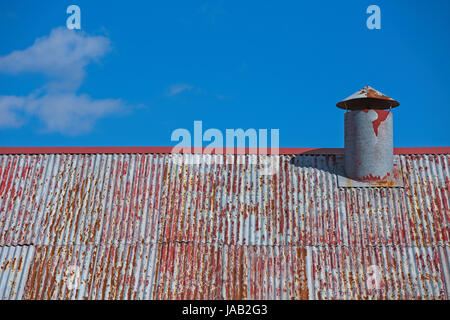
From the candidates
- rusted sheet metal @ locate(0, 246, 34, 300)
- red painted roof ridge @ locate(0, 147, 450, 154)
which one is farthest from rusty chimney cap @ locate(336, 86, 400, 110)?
rusted sheet metal @ locate(0, 246, 34, 300)

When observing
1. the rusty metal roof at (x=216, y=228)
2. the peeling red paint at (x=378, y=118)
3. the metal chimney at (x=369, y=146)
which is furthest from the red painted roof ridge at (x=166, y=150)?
the peeling red paint at (x=378, y=118)

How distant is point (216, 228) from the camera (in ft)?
50.8

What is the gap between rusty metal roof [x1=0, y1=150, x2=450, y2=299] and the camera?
14.1m

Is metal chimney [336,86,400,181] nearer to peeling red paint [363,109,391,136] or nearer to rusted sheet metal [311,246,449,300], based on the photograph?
peeling red paint [363,109,391,136]

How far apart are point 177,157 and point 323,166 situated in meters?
5.52

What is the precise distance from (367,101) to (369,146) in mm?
2185

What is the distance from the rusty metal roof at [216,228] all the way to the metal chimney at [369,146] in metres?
0.66

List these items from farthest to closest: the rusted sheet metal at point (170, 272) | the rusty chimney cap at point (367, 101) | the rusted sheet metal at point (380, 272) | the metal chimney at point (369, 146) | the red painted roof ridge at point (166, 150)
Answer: the red painted roof ridge at point (166, 150), the rusty chimney cap at point (367, 101), the metal chimney at point (369, 146), the rusted sheet metal at point (170, 272), the rusted sheet metal at point (380, 272)

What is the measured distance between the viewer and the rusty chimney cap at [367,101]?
1725cm

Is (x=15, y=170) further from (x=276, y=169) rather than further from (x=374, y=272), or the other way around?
(x=374, y=272)

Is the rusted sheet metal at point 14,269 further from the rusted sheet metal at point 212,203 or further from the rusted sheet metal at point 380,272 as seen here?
the rusted sheet metal at point 380,272

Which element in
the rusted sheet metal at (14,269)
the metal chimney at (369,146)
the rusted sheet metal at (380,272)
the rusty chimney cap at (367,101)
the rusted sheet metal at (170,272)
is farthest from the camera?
the rusty chimney cap at (367,101)

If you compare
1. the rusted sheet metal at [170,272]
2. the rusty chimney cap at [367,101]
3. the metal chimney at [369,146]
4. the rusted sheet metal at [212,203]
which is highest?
the rusty chimney cap at [367,101]
